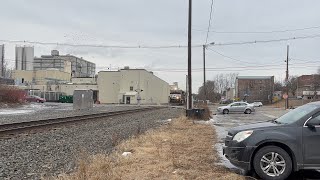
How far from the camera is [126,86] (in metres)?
109

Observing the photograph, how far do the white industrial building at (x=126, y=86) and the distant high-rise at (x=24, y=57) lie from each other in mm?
24116

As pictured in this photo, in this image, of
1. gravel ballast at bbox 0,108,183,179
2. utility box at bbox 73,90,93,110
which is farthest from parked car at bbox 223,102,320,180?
utility box at bbox 73,90,93,110

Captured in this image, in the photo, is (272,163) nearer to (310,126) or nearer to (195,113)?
(310,126)

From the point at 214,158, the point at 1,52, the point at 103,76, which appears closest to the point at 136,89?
Result: the point at 103,76

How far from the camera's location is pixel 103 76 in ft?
371

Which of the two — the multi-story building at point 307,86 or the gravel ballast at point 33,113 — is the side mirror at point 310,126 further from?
the multi-story building at point 307,86

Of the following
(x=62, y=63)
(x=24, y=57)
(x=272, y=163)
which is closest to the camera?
(x=272, y=163)

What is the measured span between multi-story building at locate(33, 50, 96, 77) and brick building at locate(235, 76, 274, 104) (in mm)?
53823

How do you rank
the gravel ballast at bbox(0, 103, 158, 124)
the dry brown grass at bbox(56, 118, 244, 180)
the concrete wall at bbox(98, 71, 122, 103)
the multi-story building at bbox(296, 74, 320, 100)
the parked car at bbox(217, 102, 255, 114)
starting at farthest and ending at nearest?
the multi-story building at bbox(296, 74, 320, 100)
the concrete wall at bbox(98, 71, 122, 103)
the parked car at bbox(217, 102, 255, 114)
the gravel ballast at bbox(0, 103, 158, 124)
the dry brown grass at bbox(56, 118, 244, 180)

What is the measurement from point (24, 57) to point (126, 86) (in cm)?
3988

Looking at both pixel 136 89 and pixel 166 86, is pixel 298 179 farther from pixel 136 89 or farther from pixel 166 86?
pixel 166 86

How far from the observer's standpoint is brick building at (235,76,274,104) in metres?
130

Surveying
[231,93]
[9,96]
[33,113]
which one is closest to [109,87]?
[9,96]

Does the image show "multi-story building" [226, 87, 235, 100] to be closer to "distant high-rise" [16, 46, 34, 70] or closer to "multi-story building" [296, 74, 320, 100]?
"multi-story building" [296, 74, 320, 100]
